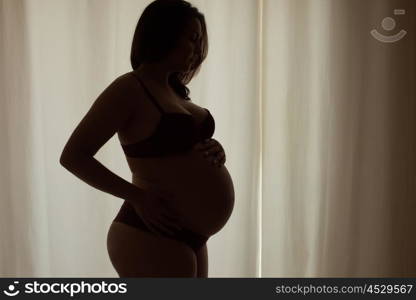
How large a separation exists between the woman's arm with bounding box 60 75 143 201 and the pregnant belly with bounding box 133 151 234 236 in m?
0.06

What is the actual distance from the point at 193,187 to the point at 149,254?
0.53 ft

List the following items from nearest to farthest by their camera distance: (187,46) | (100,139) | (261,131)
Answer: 1. (100,139)
2. (187,46)
3. (261,131)

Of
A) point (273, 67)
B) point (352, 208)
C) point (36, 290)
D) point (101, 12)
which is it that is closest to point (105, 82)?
point (101, 12)

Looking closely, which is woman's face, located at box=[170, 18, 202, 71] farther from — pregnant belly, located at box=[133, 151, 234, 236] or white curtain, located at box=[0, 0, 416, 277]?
white curtain, located at box=[0, 0, 416, 277]

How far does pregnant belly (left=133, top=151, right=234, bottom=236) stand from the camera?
100 centimetres

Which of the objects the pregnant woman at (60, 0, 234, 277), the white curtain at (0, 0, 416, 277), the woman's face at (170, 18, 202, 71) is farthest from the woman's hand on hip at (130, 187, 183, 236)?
the white curtain at (0, 0, 416, 277)

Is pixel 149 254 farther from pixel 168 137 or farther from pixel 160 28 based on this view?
pixel 160 28

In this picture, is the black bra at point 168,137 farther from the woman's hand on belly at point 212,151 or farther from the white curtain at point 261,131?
the white curtain at point 261,131

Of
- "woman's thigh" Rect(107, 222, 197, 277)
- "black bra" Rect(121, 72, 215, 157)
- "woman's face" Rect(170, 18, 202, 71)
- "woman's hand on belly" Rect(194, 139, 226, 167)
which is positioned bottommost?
"woman's thigh" Rect(107, 222, 197, 277)

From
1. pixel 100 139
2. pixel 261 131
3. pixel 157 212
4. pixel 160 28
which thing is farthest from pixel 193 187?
pixel 261 131

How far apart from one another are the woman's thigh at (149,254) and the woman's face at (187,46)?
36 cm

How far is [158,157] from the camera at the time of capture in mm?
989

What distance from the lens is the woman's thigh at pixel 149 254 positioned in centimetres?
99

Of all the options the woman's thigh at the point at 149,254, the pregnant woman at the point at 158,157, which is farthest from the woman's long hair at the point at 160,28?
the woman's thigh at the point at 149,254
